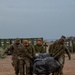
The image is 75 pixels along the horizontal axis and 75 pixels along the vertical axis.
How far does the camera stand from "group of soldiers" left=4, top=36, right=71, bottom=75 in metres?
17.1

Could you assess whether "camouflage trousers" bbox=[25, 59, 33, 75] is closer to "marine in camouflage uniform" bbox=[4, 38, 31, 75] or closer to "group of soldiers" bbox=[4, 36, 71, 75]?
"group of soldiers" bbox=[4, 36, 71, 75]

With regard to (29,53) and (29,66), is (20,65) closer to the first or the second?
(29,66)

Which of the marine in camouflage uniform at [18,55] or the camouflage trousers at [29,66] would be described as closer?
the camouflage trousers at [29,66]

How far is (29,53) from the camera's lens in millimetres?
17094

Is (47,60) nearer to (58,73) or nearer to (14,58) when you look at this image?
(58,73)

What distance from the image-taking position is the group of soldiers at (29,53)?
56.2ft

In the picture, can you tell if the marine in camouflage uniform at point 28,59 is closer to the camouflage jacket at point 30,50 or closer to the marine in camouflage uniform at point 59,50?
the camouflage jacket at point 30,50

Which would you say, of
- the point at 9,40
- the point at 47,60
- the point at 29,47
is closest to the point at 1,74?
the point at 29,47

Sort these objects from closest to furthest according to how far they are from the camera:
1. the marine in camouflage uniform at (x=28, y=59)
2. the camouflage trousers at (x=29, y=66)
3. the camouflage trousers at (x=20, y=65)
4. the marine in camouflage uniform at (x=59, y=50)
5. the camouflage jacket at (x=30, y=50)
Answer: the camouflage jacket at (x=30, y=50)
the marine in camouflage uniform at (x=28, y=59)
the camouflage trousers at (x=29, y=66)
the marine in camouflage uniform at (x=59, y=50)
the camouflage trousers at (x=20, y=65)

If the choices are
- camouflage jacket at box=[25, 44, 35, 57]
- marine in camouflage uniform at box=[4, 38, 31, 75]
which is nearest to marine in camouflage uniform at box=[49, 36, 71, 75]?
camouflage jacket at box=[25, 44, 35, 57]

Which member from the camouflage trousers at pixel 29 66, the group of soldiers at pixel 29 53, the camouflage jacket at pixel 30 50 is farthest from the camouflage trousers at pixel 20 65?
the camouflage jacket at pixel 30 50

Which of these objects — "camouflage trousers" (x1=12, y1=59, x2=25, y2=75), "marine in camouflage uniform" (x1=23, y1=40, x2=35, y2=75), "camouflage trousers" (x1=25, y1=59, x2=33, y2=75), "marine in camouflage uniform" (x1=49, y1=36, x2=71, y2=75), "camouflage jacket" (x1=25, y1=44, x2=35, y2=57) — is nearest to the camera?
"camouflage jacket" (x1=25, y1=44, x2=35, y2=57)

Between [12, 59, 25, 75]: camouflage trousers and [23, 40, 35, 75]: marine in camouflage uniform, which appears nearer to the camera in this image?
[23, 40, 35, 75]: marine in camouflage uniform

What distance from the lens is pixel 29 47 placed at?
1717cm
